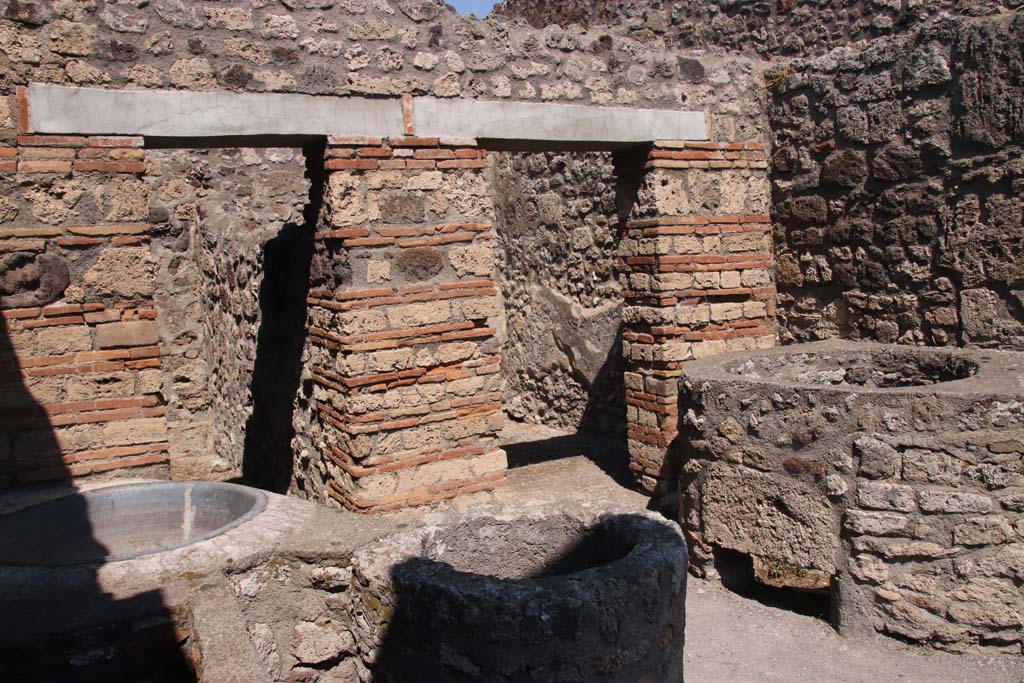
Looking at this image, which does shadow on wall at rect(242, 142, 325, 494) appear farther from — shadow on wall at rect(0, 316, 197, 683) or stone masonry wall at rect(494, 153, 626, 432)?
shadow on wall at rect(0, 316, 197, 683)

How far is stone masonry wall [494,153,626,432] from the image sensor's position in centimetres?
772

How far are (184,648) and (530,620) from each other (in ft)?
3.83

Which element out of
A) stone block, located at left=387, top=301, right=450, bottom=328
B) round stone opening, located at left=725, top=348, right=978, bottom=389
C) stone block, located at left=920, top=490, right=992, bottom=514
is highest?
stone block, located at left=387, top=301, right=450, bottom=328

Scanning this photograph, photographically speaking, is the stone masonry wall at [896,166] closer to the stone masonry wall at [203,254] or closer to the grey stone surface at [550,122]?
the grey stone surface at [550,122]

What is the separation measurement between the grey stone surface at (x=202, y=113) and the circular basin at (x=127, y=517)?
1768 mm

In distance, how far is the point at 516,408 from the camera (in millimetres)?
9344

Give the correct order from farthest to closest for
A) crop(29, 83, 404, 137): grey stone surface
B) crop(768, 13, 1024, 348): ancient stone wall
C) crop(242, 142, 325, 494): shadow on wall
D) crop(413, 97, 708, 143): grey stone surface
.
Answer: crop(242, 142, 325, 494): shadow on wall, crop(768, 13, 1024, 348): ancient stone wall, crop(413, 97, 708, 143): grey stone surface, crop(29, 83, 404, 137): grey stone surface

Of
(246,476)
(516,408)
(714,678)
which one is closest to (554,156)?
(516,408)

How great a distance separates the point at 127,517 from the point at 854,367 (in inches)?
164

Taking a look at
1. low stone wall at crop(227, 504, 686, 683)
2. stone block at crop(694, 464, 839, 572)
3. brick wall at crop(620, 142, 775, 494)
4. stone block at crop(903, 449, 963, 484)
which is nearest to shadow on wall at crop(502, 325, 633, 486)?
brick wall at crop(620, 142, 775, 494)

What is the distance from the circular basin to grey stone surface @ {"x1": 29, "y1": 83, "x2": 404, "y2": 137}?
1768 millimetres

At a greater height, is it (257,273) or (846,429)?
(257,273)

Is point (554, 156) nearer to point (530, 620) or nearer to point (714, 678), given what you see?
point (714, 678)

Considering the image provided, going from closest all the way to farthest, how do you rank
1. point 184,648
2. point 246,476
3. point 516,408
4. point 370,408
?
point 184,648
point 370,408
point 246,476
point 516,408
